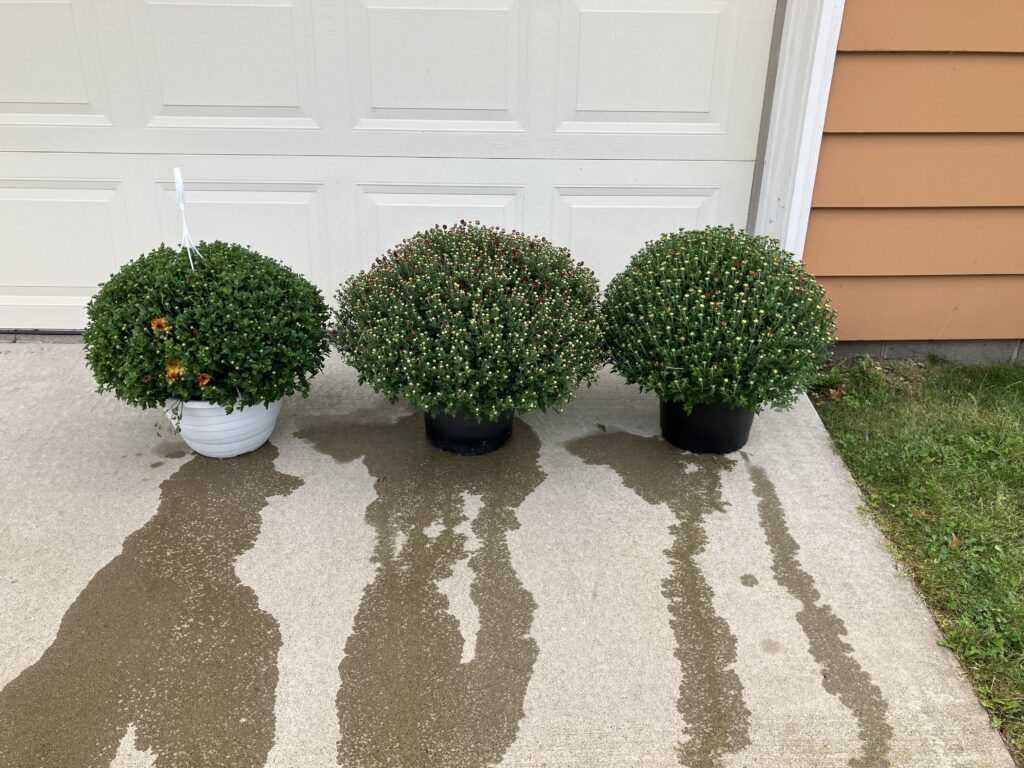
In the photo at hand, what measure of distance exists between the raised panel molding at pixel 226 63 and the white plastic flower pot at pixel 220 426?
1.28 metres

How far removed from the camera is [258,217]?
342cm

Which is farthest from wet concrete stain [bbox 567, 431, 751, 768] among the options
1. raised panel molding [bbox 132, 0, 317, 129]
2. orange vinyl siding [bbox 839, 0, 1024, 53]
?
raised panel molding [bbox 132, 0, 317, 129]

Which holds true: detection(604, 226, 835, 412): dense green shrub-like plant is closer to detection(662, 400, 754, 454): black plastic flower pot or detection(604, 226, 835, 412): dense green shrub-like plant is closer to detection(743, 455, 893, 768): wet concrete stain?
detection(662, 400, 754, 454): black plastic flower pot

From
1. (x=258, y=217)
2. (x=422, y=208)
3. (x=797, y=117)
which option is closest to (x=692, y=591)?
(x=797, y=117)

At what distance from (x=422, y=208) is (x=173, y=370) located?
1395 millimetres

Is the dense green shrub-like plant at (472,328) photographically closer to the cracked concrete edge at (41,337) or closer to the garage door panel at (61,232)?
the garage door panel at (61,232)

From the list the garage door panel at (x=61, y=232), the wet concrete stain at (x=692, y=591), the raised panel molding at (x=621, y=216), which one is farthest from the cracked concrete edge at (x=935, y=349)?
the garage door panel at (x=61, y=232)

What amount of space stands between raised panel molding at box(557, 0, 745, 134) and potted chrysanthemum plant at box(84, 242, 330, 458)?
146 cm

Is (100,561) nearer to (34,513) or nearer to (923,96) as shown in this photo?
(34,513)

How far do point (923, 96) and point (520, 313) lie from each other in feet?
6.16

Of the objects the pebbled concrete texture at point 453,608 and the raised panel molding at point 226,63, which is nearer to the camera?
the pebbled concrete texture at point 453,608

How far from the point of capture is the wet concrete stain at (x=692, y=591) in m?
1.78

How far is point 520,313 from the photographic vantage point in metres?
2.47

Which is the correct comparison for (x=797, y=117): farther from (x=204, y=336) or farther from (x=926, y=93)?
(x=204, y=336)
